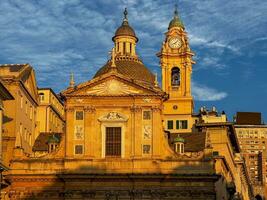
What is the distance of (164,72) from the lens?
102 metres

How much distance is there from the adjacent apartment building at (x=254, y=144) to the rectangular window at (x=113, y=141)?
105924mm

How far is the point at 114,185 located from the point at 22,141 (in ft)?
40.0

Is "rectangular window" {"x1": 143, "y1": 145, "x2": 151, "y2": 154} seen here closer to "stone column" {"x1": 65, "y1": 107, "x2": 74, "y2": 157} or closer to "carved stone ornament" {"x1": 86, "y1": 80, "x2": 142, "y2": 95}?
"carved stone ornament" {"x1": 86, "y1": 80, "x2": 142, "y2": 95}

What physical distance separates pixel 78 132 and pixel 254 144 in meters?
116

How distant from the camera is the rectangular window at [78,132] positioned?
6978 centimetres

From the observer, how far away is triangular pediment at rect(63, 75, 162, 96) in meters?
70.1

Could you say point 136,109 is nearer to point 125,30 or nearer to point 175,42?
point 125,30

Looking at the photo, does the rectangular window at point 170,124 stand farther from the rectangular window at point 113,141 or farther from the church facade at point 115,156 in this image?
the rectangular window at point 113,141

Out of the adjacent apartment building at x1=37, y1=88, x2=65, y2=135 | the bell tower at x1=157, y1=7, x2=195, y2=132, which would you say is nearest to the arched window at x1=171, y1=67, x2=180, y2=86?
the bell tower at x1=157, y1=7, x2=195, y2=132

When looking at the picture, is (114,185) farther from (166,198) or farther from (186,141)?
(186,141)

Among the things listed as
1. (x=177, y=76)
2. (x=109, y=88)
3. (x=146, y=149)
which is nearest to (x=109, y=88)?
(x=109, y=88)

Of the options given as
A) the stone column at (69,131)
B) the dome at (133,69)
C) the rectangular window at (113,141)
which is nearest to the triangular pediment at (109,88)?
the stone column at (69,131)

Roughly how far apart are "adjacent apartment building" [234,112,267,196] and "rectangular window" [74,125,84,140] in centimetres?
10744

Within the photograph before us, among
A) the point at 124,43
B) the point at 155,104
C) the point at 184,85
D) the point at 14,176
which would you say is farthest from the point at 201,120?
the point at 14,176
